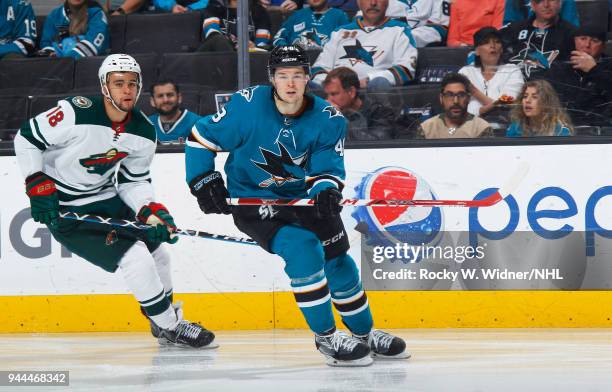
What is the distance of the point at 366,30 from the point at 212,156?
1.68 m

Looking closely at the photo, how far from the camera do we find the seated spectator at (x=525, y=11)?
17.2 ft

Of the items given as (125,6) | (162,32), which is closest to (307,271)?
(162,32)

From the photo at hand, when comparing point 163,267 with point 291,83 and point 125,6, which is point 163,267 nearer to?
point 291,83

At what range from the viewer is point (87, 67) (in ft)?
18.1

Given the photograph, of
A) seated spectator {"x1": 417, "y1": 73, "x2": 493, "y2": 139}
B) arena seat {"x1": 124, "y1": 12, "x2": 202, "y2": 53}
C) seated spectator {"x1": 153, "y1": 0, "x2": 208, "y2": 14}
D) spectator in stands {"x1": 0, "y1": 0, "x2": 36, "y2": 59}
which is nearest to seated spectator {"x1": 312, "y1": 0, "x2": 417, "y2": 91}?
seated spectator {"x1": 417, "y1": 73, "x2": 493, "y2": 139}

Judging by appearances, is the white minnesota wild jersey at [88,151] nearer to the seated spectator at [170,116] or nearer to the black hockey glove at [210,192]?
the black hockey glove at [210,192]

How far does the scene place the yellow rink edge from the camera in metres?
5.10

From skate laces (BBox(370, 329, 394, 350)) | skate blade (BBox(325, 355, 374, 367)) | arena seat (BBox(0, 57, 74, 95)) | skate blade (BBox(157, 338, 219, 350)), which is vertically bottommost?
skate blade (BBox(157, 338, 219, 350))

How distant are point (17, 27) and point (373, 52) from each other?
2.11m

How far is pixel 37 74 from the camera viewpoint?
217 inches

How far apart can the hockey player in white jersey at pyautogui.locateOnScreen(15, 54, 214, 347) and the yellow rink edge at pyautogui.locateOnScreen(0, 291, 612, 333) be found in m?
0.63

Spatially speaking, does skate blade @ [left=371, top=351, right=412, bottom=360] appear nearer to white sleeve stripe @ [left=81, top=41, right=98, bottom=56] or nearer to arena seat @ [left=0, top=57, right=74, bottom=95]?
arena seat @ [left=0, top=57, right=74, bottom=95]

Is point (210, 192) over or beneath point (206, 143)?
beneath

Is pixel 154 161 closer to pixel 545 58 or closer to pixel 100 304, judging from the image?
pixel 100 304
